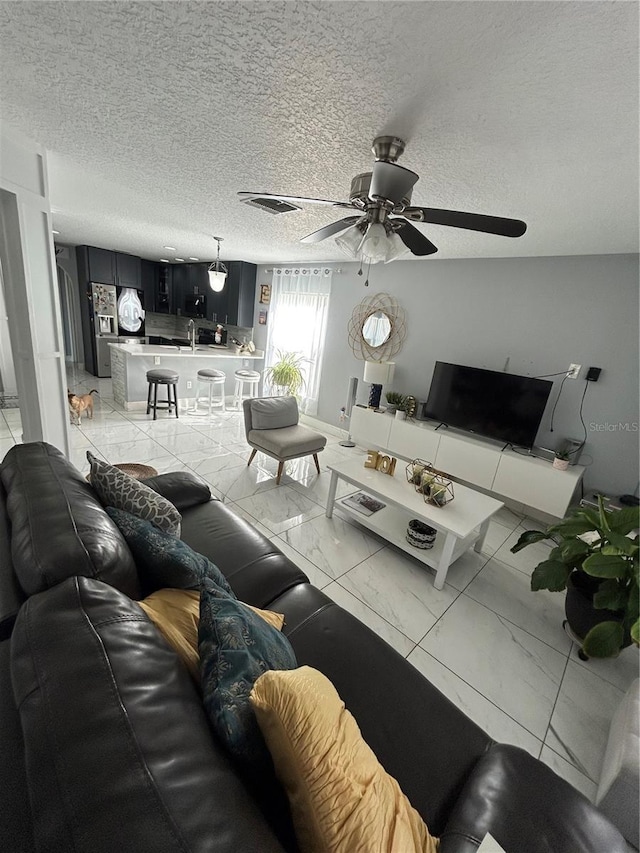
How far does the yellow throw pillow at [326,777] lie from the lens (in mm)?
591

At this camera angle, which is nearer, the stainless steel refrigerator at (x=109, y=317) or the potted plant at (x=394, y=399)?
the potted plant at (x=394, y=399)

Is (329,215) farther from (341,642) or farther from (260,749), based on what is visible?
(260,749)

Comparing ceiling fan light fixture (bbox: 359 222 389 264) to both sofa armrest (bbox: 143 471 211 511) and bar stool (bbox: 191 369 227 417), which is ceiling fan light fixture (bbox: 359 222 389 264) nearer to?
sofa armrest (bbox: 143 471 211 511)

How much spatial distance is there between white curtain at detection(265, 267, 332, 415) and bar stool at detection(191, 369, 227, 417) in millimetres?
1121

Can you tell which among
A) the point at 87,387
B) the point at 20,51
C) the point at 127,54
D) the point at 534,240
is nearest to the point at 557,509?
the point at 534,240

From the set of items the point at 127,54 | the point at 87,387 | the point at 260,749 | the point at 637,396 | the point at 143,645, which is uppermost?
the point at 127,54

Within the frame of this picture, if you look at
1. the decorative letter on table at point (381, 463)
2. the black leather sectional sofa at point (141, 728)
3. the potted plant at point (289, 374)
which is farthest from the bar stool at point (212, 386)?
the black leather sectional sofa at point (141, 728)

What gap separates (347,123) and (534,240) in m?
1.98

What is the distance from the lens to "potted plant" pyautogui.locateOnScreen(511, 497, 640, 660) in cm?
147

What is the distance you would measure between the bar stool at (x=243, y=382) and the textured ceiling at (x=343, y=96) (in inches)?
123

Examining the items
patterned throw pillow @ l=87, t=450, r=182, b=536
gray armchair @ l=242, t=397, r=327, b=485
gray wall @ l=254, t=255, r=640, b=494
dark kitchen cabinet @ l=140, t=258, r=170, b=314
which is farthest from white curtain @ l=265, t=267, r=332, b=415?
patterned throw pillow @ l=87, t=450, r=182, b=536

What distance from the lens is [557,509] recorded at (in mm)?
2855

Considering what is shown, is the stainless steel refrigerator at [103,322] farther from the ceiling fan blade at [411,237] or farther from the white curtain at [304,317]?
the ceiling fan blade at [411,237]

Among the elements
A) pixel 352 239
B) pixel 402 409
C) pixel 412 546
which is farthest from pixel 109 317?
pixel 412 546
